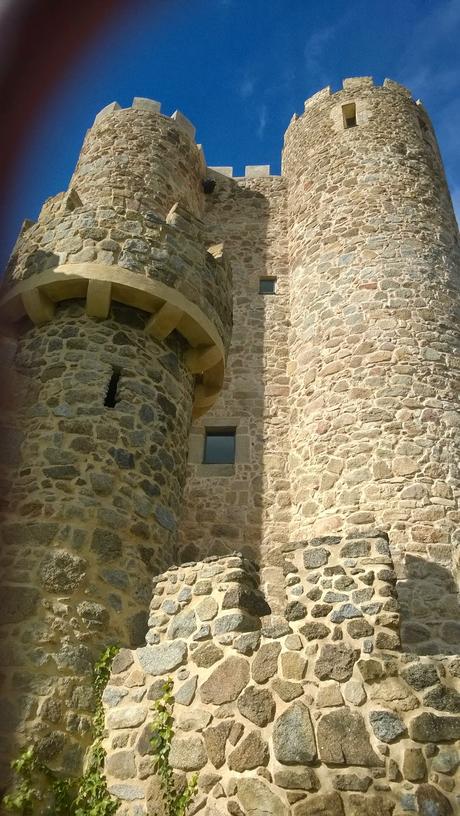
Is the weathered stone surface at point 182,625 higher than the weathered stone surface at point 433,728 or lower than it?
higher

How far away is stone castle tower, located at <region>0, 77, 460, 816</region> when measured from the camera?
409 centimetres

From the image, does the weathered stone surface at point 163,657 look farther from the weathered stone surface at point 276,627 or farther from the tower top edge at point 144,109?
the tower top edge at point 144,109

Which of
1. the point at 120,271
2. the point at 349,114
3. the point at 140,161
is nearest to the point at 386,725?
the point at 120,271

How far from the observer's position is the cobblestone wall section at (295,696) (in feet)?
12.3

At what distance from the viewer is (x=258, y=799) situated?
388 cm

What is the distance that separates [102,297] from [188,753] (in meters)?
4.22

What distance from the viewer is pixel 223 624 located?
4.72m

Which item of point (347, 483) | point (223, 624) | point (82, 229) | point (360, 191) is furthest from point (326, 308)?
point (223, 624)

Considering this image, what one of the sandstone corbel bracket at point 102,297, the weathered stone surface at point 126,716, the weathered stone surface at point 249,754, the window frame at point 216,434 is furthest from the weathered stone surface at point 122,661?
the window frame at point 216,434

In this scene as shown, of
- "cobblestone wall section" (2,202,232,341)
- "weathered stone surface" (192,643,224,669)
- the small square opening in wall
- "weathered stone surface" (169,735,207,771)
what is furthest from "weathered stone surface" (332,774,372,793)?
the small square opening in wall

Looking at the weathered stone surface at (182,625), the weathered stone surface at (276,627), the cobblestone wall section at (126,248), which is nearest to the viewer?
the weathered stone surface at (276,627)

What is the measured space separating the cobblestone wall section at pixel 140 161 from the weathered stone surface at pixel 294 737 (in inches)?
304

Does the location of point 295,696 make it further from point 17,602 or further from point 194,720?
point 17,602

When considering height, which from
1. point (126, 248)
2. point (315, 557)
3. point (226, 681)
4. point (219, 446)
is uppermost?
point (219, 446)
